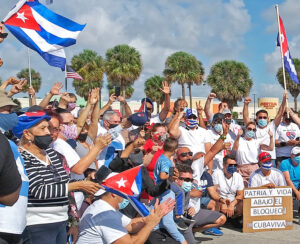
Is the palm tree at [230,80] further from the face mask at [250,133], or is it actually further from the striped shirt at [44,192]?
the striped shirt at [44,192]

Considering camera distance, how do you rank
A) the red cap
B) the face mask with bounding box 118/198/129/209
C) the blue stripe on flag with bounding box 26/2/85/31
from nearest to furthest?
the face mask with bounding box 118/198/129/209, the blue stripe on flag with bounding box 26/2/85/31, the red cap

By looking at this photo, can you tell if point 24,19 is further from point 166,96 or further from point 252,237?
→ point 252,237

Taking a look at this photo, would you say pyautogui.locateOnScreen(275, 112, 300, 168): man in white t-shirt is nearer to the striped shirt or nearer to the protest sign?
the protest sign

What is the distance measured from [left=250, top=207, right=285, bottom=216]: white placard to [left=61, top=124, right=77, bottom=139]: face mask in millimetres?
3357

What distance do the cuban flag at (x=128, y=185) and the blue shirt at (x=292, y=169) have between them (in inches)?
181

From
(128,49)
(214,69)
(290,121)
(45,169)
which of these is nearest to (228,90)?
(214,69)

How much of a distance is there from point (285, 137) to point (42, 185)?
6188 mm

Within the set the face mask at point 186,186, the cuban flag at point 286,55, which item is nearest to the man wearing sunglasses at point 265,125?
the cuban flag at point 286,55

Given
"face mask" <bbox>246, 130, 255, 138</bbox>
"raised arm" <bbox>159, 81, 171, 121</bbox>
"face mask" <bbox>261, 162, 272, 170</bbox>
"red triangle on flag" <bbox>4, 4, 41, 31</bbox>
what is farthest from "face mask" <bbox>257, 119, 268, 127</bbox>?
"red triangle on flag" <bbox>4, 4, 41, 31</bbox>

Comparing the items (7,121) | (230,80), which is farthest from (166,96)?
(230,80)

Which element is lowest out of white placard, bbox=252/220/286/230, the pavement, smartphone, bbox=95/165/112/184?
the pavement

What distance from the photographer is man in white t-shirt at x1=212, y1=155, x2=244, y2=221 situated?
6781 millimetres

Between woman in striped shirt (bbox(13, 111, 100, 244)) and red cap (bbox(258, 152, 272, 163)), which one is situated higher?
woman in striped shirt (bbox(13, 111, 100, 244))

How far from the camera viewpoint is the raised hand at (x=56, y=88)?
5458mm
